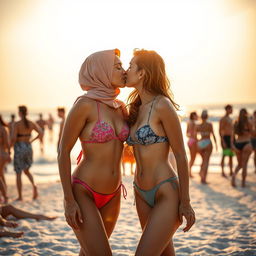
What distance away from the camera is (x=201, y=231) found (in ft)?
19.2

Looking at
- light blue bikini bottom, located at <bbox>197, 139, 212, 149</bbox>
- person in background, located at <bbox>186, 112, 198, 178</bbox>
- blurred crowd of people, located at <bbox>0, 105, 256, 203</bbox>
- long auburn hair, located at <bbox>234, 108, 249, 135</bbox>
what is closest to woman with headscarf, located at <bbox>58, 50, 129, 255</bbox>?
blurred crowd of people, located at <bbox>0, 105, 256, 203</bbox>

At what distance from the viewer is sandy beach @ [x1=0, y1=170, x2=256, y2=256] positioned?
16.3ft

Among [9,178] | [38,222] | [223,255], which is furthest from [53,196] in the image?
[223,255]

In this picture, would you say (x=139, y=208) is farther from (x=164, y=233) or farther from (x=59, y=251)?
(x=59, y=251)

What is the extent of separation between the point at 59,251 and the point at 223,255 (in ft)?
7.40

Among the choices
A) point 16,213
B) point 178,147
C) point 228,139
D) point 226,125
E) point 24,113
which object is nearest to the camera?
point 178,147

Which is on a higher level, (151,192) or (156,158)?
(156,158)

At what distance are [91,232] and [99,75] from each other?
130 cm

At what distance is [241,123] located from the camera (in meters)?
9.16

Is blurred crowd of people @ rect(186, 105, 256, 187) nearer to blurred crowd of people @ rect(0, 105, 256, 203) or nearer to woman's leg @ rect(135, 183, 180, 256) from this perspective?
blurred crowd of people @ rect(0, 105, 256, 203)

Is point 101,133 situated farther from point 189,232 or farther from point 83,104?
point 189,232

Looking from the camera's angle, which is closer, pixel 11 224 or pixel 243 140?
pixel 11 224

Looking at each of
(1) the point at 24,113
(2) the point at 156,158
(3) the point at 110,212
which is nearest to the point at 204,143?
(1) the point at 24,113

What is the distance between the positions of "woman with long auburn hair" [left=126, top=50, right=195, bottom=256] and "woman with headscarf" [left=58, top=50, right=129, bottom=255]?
0.17 meters
